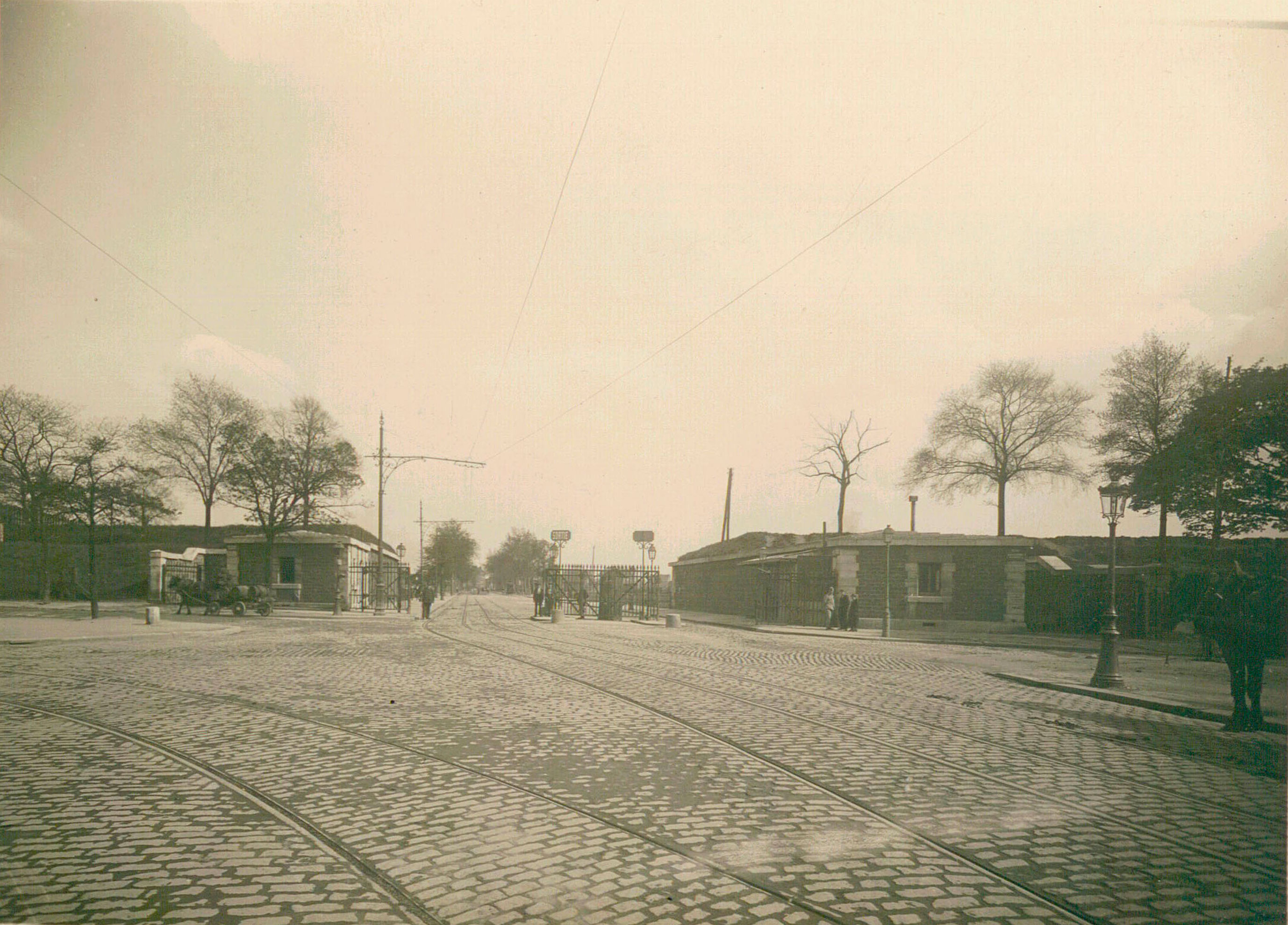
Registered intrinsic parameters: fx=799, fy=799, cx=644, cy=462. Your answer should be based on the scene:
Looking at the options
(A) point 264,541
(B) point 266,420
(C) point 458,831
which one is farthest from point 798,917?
(A) point 264,541

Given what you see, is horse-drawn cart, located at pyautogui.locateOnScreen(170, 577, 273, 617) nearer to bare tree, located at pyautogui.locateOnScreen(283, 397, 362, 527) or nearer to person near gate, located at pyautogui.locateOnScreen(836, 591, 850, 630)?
bare tree, located at pyautogui.locateOnScreen(283, 397, 362, 527)

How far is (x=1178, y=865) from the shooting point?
169 inches

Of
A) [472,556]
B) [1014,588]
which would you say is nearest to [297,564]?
[1014,588]

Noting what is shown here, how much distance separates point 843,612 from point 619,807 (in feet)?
80.5

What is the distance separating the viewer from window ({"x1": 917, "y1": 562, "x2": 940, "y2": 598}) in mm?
29797

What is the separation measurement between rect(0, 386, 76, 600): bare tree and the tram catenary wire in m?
8.89

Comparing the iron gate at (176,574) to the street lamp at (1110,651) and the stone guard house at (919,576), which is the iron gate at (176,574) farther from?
the street lamp at (1110,651)

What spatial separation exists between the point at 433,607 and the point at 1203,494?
37930mm

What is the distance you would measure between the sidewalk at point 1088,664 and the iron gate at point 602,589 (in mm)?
4527

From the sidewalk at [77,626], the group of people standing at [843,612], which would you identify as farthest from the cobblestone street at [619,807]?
the group of people standing at [843,612]

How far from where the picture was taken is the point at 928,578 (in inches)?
1176

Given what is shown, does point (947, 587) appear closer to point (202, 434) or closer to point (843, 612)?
point (843, 612)

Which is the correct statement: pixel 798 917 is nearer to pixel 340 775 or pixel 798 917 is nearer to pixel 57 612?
pixel 340 775

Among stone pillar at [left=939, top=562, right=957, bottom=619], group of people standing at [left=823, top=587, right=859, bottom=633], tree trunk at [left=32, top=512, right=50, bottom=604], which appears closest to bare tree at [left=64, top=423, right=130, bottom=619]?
tree trunk at [left=32, top=512, right=50, bottom=604]
